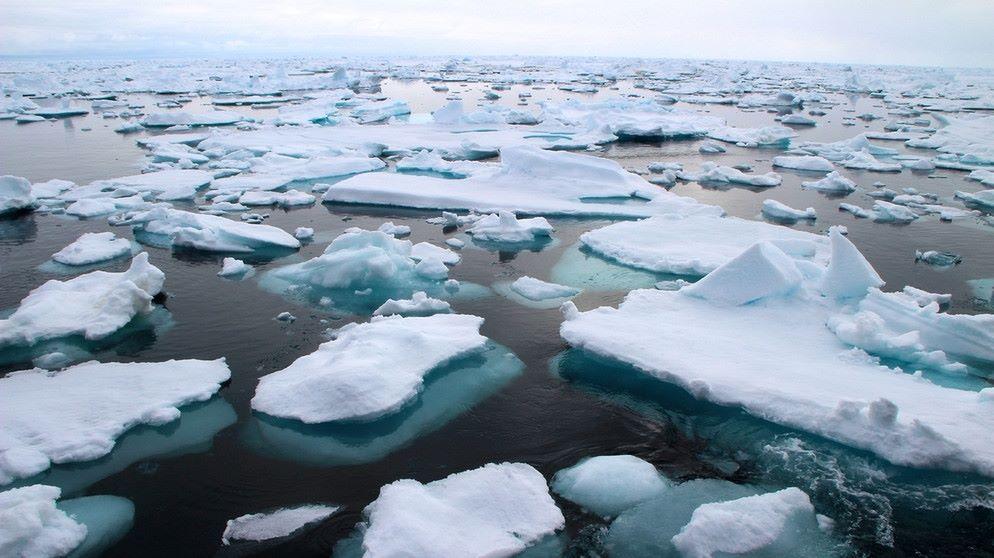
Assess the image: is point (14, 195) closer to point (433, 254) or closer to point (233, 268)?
point (233, 268)

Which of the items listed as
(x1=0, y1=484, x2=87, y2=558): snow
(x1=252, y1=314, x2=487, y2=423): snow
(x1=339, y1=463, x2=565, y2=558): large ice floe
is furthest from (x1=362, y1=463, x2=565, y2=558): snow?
(x1=0, y1=484, x2=87, y2=558): snow

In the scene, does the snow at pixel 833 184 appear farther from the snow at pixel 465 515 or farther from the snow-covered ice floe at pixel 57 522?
the snow-covered ice floe at pixel 57 522

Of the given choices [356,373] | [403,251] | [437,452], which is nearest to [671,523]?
[437,452]

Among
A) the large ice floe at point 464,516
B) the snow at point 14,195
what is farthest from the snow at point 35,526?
the snow at point 14,195

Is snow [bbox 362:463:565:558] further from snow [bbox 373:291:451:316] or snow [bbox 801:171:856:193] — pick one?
snow [bbox 801:171:856:193]

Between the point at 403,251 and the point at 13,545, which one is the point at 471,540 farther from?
the point at 403,251

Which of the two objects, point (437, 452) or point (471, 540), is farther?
point (437, 452)
